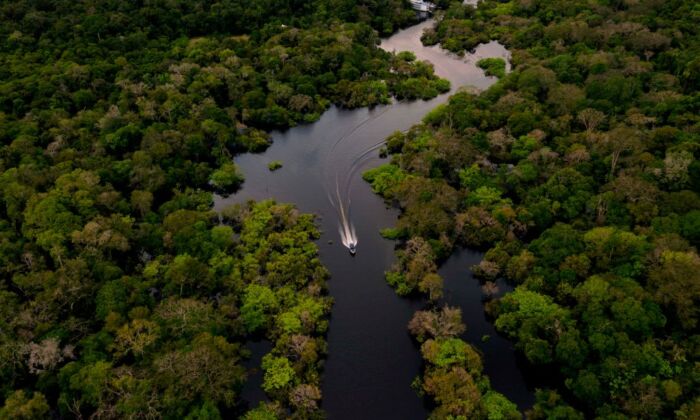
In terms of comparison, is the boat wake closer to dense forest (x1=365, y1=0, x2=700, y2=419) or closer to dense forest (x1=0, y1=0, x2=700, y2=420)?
dense forest (x1=365, y1=0, x2=700, y2=419)

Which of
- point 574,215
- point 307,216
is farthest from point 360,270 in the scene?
point 574,215

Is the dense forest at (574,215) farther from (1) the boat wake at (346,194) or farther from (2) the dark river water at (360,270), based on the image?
(1) the boat wake at (346,194)

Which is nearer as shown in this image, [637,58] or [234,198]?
[234,198]

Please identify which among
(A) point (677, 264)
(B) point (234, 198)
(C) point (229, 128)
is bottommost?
(A) point (677, 264)

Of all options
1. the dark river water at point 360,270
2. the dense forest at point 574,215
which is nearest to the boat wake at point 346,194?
the dark river water at point 360,270

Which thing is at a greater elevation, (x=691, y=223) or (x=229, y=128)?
(x=229, y=128)

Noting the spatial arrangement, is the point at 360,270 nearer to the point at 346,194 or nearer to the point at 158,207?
the point at 346,194

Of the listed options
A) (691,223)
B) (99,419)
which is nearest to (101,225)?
(99,419)

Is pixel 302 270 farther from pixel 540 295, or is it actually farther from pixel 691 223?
pixel 691 223

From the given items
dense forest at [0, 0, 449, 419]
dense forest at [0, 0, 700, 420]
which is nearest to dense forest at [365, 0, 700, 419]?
dense forest at [0, 0, 700, 420]
